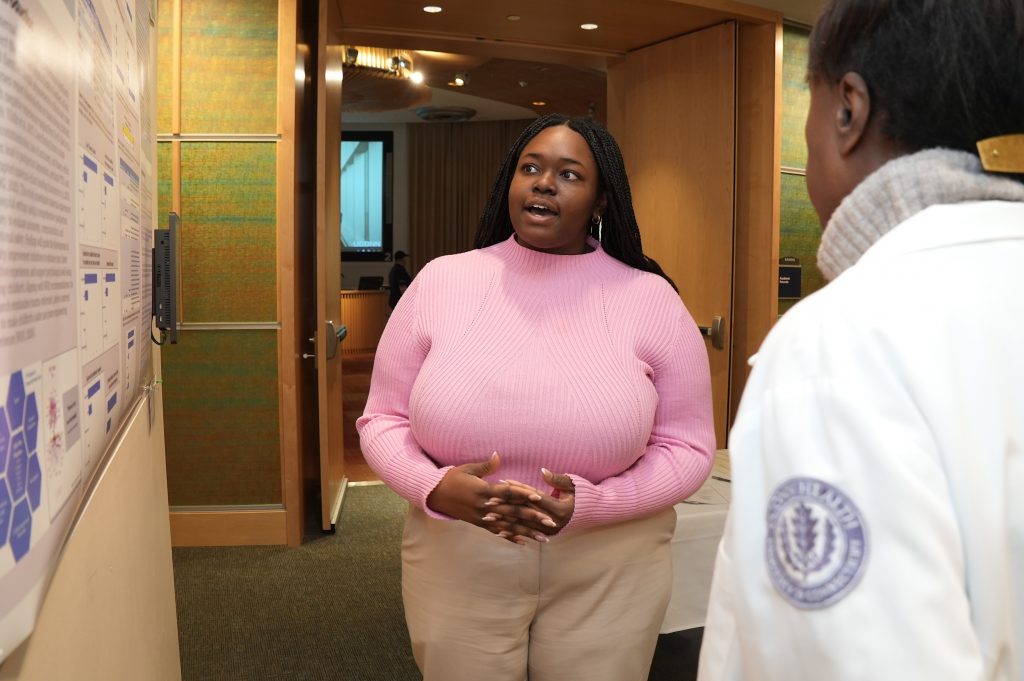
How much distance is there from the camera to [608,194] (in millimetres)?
1945

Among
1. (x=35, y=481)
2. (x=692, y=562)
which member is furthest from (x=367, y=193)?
(x=35, y=481)

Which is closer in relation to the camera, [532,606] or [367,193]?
[532,606]

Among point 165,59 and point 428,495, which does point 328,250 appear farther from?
point 428,495

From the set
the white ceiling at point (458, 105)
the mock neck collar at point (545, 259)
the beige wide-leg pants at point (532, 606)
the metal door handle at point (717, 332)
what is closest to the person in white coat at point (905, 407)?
the beige wide-leg pants at point (532, 606)

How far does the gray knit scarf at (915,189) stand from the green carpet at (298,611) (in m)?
2.51

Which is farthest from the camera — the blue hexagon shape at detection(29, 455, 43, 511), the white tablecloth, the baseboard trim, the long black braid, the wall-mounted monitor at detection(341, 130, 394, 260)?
the wall-mounted monitor at detection(341, 130, 394, 260)

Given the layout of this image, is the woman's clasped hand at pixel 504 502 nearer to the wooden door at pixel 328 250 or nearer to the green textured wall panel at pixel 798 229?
the wooden door at pixel 328 250

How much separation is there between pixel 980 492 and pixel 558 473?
1.03m

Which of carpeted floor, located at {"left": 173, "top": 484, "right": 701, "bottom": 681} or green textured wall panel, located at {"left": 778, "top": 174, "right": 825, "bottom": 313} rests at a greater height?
green textured wall panel, located at {"left": 778, "top": 174, "right": 825, "bottom": 313}

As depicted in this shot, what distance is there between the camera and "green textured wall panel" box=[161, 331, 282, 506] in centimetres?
395

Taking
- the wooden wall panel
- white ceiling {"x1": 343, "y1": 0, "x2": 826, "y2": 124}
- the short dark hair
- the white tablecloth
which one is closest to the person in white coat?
the short dark hair

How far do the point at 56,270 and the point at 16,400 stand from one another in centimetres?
19

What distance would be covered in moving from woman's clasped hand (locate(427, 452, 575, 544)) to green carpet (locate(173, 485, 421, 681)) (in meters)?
1.52

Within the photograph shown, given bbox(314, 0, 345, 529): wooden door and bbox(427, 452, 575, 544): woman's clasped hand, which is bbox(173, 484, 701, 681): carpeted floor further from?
bbox(427, 452, 575, 544): woman's clasped hand
